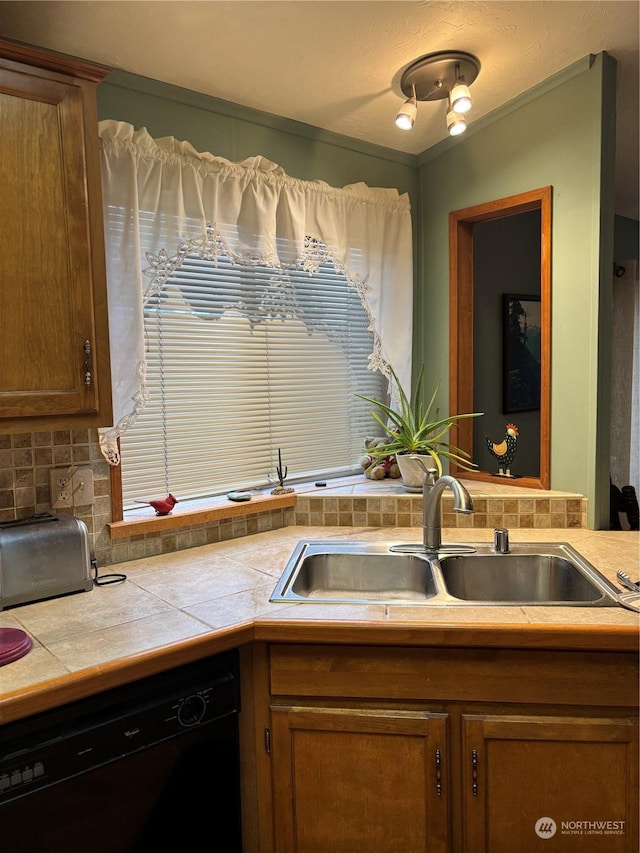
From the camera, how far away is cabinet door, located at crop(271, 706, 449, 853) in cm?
137

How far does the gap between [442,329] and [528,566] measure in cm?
111

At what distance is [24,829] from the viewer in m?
1.09

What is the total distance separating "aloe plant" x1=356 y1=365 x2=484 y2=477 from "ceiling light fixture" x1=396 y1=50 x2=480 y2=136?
3.23ft

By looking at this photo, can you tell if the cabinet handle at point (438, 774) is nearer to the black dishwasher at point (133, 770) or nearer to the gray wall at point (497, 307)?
the black dishwasher at point (133, 770)

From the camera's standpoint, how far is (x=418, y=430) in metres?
2.29

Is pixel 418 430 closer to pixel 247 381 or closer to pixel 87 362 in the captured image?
pixel 247 381

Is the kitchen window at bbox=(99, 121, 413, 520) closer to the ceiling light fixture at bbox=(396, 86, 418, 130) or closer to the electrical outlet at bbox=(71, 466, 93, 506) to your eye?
the electrical outlet at bbox=(71, 466, 93, 506)

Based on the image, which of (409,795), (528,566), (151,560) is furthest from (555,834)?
(151,560)

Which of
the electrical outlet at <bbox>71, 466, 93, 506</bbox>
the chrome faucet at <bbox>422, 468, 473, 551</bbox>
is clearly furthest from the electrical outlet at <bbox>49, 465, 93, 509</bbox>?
the chrome faucet at <bbox>422, 468, 473, 551</bbox>

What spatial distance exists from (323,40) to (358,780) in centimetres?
203

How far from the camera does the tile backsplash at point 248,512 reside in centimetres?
163

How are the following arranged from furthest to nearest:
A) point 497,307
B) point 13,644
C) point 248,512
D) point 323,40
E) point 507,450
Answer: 1. point 497,307
2. point 507,450
3. point 248,512
4. point 323,40
5. point 13,644

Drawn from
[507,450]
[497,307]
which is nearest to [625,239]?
[497,307]

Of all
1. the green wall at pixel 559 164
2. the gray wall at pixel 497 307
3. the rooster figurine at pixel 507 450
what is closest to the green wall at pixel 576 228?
the green wall at pixel 559 164
